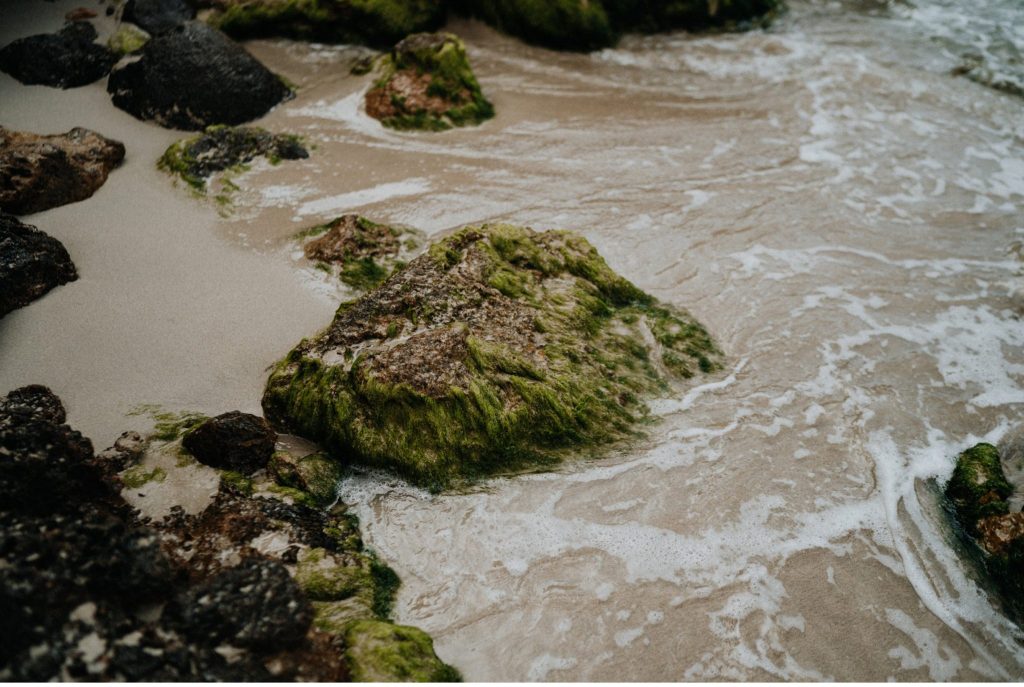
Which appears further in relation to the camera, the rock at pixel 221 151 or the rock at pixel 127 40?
the rock at pixel 127 40

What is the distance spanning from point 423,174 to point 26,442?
4.45m

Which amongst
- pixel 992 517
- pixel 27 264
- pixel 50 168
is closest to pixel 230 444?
pixel 27 264

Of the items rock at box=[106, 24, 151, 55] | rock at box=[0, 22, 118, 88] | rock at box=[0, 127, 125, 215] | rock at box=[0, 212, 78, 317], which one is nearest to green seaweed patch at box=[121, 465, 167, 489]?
rock at box=[0, 212, 78, 317]

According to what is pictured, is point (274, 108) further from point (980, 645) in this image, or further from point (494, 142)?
point (980, 645)

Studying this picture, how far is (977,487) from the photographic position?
3.79 m

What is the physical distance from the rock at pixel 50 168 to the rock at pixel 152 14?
331cm

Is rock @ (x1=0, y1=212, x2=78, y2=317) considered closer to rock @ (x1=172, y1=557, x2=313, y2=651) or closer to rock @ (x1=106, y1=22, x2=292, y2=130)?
rock @ (x1=106, y1=22, x2=292, y2=130)

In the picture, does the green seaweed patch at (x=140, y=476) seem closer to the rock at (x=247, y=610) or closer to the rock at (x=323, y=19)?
the rock at (x=247, y=610)

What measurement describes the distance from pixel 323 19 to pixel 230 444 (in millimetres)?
7698

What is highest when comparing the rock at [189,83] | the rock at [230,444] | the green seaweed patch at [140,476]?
the rock at [189,83]

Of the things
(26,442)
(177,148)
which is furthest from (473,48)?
(26,442)

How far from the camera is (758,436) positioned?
4.19m

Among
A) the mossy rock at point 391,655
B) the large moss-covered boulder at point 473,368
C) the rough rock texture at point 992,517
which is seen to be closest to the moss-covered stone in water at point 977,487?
the rough rock texture at point 992,517

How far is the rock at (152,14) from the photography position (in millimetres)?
8727
